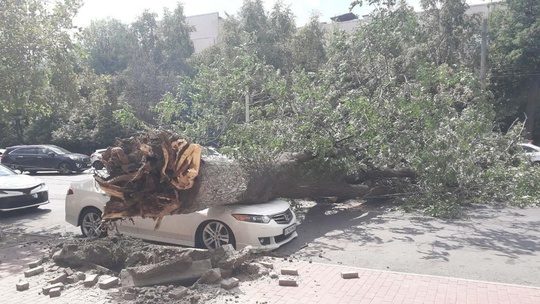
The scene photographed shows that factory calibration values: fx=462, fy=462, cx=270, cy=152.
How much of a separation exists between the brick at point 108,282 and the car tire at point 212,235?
185 cm

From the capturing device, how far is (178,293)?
16.4 ft

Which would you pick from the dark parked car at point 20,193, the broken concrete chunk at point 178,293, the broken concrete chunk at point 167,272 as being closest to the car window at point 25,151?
the dark parked car at point 20,193

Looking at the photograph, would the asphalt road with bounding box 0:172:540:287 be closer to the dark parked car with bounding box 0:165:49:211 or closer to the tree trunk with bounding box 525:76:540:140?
the dark parked car with bounding box 0:165:49:211

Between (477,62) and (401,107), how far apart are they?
1842 centimetres

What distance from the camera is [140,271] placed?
5.33 metres

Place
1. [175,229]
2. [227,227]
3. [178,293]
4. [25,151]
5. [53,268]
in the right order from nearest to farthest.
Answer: [178,293] < [53,268] < [227,227] < [175,229] < [25,151]

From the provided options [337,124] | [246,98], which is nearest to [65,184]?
[246,98]

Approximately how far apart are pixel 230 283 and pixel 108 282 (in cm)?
145

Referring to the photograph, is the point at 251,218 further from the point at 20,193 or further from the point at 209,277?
the point at 20,193

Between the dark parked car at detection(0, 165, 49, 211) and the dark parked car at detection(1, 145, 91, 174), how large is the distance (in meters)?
11.4

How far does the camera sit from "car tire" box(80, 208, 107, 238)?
8.17 metres

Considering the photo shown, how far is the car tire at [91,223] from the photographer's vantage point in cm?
817

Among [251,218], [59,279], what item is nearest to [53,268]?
[59,279]

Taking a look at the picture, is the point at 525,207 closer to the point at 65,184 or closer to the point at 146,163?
the point at 146,163
